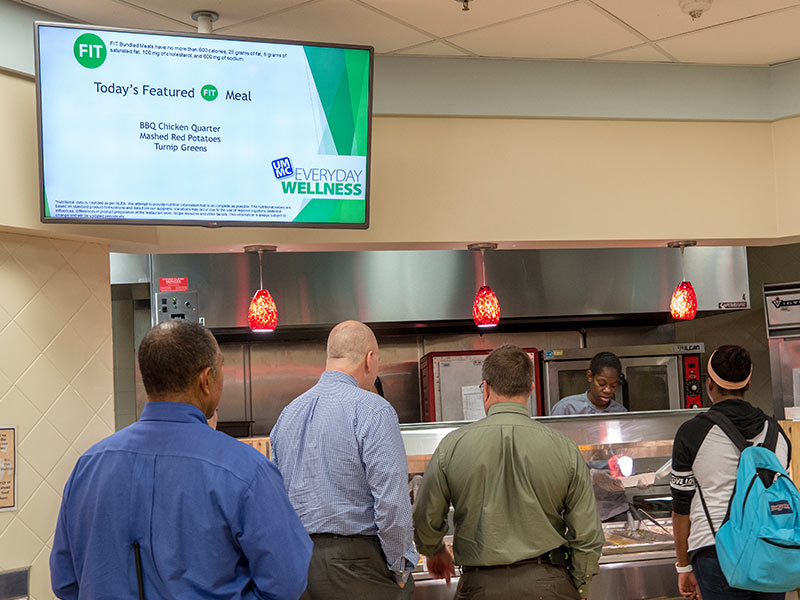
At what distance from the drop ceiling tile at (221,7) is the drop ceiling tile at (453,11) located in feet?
1.22

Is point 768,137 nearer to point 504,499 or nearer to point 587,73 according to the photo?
point 587,73

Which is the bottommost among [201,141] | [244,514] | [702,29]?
[244,514]

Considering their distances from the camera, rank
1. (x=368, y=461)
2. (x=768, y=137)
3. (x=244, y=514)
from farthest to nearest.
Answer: (x=768, y=137) → (x=368, y=461) → (x=244, y=514)

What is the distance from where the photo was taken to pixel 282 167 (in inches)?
133

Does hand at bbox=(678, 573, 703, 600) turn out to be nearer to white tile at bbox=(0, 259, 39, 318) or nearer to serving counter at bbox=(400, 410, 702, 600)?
serving counter at bbox=(400, 410, 702, 600)

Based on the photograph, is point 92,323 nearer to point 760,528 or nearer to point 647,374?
point 760,528

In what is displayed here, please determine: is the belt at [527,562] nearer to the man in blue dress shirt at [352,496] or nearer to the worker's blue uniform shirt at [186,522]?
the man in blue dress shirt at [352,496]

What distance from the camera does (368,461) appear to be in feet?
9.08

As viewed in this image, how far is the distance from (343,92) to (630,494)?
235 centimetres

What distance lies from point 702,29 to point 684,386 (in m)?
3.03

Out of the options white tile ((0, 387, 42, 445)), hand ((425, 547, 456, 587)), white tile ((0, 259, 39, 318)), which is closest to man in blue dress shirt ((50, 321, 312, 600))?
hand ((425, 547, 456, 587))

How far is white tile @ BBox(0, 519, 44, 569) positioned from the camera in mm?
3127

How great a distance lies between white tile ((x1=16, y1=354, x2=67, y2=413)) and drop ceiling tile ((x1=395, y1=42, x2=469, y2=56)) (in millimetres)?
2046

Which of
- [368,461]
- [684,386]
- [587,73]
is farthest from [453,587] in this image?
[684,386]
